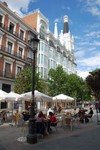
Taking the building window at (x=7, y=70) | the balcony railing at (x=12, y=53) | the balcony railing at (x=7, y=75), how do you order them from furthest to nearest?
the building window at (x=7, y=70), the balcony railing at (x=12, y=53), the balcony railing at (x=7, y=75)

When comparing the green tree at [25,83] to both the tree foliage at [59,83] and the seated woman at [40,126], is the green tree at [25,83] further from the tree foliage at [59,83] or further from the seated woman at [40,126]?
the seated woman at [40,126]

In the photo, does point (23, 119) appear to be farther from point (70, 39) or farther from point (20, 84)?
point (70, 39)

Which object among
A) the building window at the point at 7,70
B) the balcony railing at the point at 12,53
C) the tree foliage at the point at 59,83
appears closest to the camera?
the balcony railing at the point at 12,53

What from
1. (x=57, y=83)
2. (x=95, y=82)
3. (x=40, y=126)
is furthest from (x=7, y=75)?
(x=40, y=126)

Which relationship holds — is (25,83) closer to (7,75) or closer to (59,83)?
(7,75)

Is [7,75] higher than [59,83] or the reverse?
higher

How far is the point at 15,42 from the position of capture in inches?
1262

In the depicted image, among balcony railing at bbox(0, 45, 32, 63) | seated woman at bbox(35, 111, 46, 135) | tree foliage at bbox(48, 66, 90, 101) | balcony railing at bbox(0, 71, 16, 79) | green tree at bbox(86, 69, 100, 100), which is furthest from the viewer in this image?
tree foliage at bbox(48, 66, 90, 101)

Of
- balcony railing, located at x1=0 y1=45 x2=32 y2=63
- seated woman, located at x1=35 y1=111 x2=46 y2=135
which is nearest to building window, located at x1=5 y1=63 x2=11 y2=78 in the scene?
balcony railing, located at x1=0 y1=45 x2=32 y2=63

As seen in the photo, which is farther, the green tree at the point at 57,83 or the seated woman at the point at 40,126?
the green tree at the point at 57,83

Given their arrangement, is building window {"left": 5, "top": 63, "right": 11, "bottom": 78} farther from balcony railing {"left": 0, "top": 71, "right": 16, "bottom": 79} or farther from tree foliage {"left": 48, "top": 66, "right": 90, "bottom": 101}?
tree foliage {"left": 48, "top": 66, "right": 90, "bottom": 101}

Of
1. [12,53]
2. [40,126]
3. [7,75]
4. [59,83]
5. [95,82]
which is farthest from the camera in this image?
[59,83]

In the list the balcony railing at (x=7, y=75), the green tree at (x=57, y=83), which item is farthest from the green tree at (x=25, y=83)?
the green tree at (x=57, y=83)

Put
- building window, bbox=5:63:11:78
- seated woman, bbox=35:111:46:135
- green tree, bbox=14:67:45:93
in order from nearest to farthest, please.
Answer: seated woman, bbox=35:111:46:135 < green tree, bbox=14:67:45:93 < building window, bbox=5:63:11:78
